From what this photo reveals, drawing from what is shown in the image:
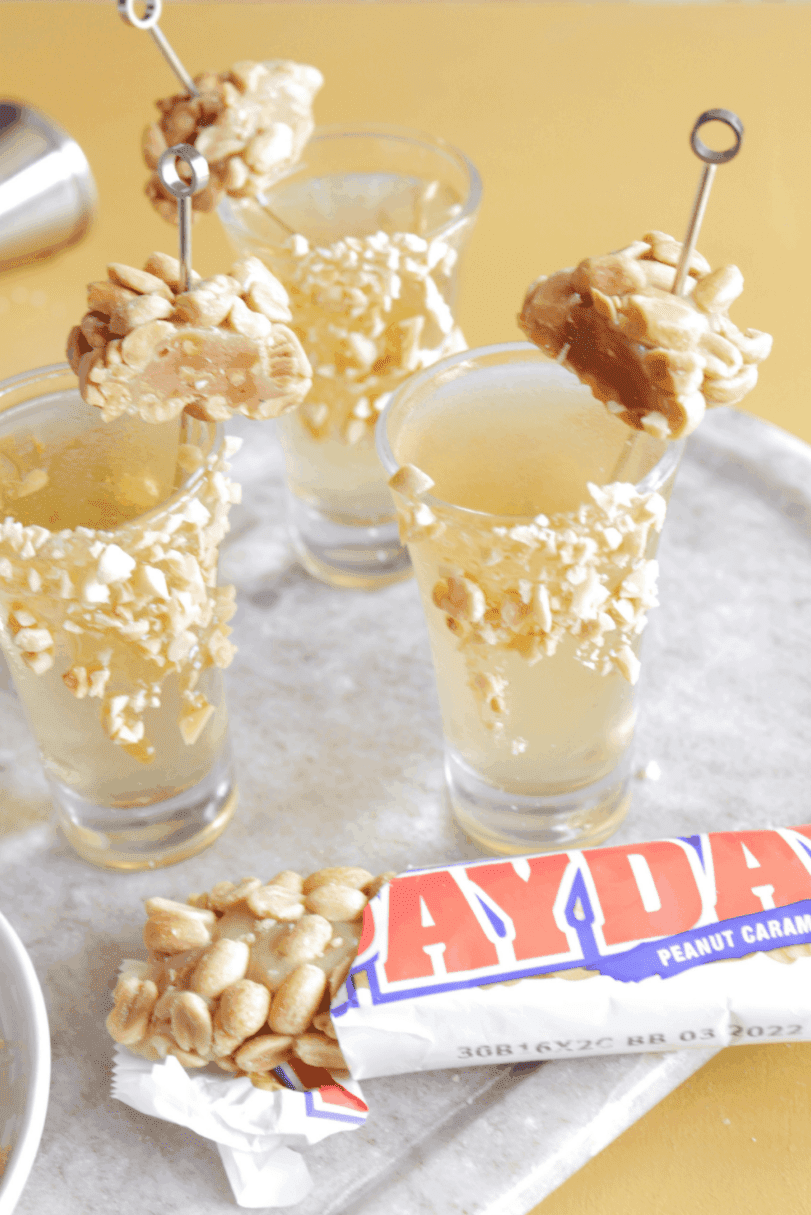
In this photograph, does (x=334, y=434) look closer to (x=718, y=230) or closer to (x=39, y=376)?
(x=39, y=376)

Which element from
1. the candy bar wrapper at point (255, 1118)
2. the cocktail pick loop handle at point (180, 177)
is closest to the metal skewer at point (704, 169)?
the cocktail pick loop handle at point (180, 177)

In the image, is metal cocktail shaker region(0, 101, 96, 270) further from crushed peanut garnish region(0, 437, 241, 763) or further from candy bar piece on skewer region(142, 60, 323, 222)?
crushed peanut garnish region(0, 437, 241, 763)

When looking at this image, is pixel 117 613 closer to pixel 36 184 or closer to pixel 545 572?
pixel 545 572

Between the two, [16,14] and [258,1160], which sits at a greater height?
[16,14]

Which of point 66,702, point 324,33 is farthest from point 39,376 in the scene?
point 324,33

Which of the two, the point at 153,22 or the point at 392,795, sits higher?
the point at 153,22

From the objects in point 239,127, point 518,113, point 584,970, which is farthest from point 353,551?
point 518,113

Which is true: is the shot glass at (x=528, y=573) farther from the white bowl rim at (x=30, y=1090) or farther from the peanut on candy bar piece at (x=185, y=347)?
the white bowl rim at (x=30, y=1090)
